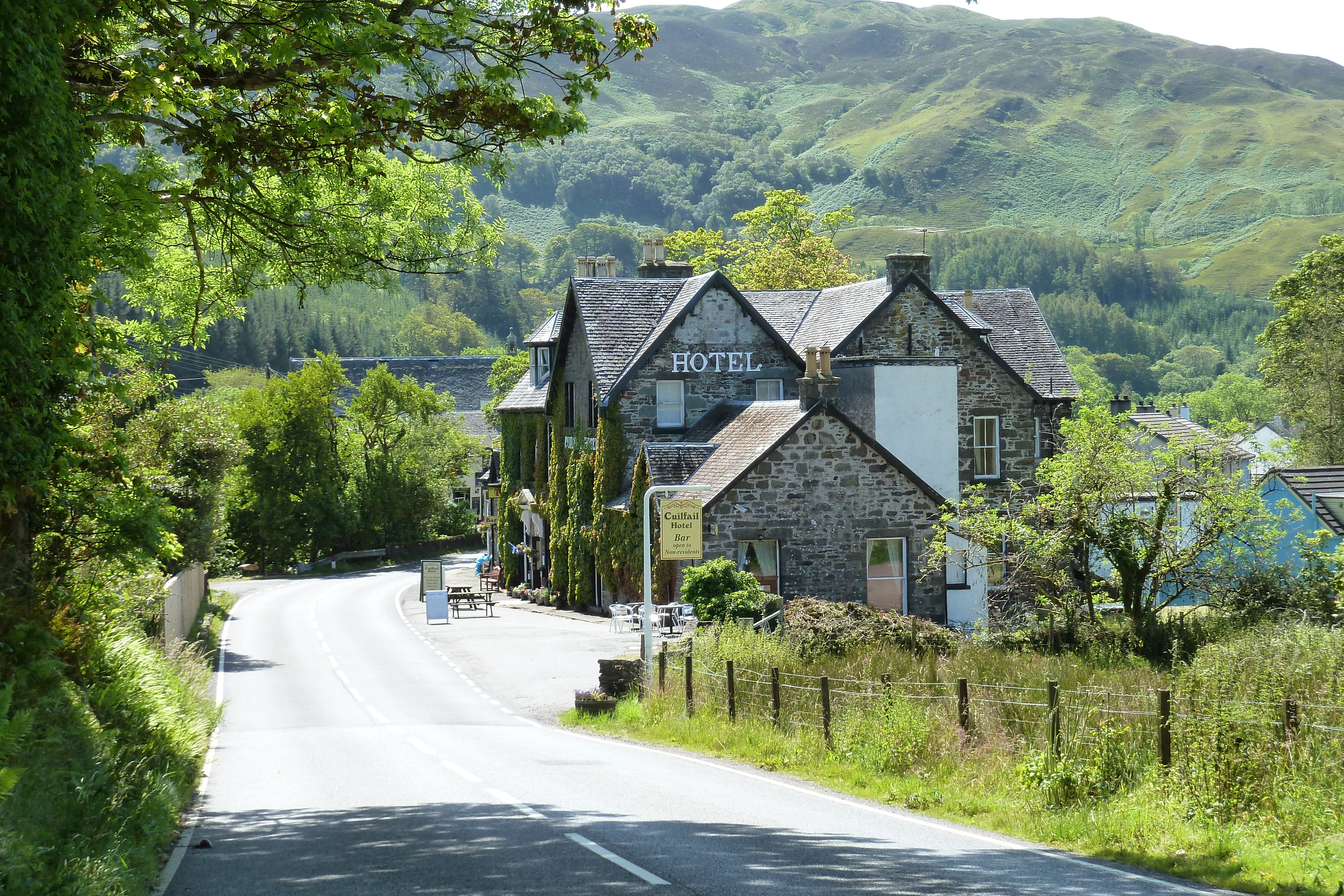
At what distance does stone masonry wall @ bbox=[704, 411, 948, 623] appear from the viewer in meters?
32.1

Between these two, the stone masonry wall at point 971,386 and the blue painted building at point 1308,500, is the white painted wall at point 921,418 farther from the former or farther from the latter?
the blue painted building at point 1308,500

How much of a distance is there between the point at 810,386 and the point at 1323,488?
709 inches

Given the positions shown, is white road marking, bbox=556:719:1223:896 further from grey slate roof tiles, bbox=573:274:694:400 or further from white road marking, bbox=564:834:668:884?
grey slate roof tiles, bbox=573:274:694:400

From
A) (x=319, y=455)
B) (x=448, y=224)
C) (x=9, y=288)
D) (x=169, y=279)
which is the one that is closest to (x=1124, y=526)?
(x=448, y=224)

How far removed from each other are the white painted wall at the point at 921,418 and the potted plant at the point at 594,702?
1586 centimetres

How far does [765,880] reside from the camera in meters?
9.34

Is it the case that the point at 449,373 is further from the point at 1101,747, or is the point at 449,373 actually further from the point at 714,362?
the point at 1101,747

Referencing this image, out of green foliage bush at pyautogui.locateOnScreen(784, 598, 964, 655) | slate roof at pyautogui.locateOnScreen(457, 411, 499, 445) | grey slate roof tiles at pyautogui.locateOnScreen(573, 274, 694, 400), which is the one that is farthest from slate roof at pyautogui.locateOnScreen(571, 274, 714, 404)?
slate roof at pyautogui.locateOnScreen(457, 411, 499, 445)

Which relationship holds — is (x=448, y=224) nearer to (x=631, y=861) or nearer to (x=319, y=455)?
(x=631, y=861)

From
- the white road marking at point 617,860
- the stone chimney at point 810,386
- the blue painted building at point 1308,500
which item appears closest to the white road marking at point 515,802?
the white road marking at point 617,860

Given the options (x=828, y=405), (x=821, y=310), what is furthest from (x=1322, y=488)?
(x=828, y=405)

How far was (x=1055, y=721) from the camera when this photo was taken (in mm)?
13406

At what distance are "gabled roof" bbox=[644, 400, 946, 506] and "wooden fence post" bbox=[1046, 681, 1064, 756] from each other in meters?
18.1

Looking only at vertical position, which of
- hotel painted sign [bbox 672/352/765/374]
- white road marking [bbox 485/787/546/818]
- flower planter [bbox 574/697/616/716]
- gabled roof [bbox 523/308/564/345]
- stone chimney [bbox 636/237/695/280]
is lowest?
flower planter [bbox 574/697/616/716]
